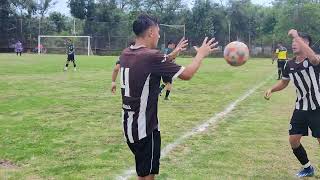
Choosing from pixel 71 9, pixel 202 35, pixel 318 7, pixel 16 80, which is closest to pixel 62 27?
pixel 71 9

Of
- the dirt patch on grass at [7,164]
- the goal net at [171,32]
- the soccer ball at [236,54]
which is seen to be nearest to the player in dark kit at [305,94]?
the soccer ball at [236,54]

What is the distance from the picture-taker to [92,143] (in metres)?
8.66

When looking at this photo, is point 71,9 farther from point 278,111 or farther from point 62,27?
point 278,111

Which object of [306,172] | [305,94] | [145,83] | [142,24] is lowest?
[306,172]

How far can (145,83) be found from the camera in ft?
15.6

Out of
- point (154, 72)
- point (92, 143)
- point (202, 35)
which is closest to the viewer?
point (154, 72)

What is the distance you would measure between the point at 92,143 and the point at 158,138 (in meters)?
3.94

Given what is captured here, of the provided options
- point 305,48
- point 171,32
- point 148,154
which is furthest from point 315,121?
point 171,32

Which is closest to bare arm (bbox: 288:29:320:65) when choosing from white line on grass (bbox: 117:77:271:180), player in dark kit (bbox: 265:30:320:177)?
player in dark kit (bbox: 265:30:320:177)

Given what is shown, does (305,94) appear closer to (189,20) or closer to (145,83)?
(145,83)

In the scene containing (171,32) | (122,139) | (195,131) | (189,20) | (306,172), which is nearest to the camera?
(306,172)

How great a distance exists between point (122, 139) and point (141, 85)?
173 inches

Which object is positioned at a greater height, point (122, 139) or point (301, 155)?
point (301, 155)

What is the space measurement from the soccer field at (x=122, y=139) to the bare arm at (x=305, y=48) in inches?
66.3
